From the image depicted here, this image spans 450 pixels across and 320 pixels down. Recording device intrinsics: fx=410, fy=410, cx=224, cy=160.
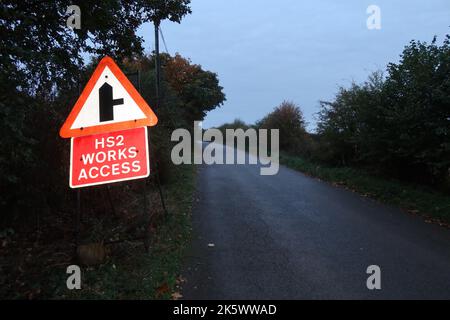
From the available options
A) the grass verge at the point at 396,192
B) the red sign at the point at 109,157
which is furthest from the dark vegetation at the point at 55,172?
the grass verge at the point at 396,192

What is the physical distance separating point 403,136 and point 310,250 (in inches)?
242

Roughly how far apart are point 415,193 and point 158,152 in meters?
6.94

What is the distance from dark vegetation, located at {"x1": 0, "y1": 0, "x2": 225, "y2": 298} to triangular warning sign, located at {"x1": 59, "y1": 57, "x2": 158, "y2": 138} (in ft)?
2.05

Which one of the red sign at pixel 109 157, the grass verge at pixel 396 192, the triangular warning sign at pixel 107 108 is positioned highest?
the triangular warning sign at pixel 107 108

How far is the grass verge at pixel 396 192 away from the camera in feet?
30.4

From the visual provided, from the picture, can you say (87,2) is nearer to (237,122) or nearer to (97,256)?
(97,256)

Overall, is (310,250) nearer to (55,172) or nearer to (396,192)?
(55,172)

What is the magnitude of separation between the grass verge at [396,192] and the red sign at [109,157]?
21.5 ft

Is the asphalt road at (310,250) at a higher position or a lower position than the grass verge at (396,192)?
lower

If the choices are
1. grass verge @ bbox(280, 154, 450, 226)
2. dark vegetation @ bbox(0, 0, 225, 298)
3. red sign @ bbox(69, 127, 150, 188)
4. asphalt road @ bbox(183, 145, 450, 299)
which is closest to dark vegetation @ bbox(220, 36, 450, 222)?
grass verge @ bbox(280, 154, 450, 226)

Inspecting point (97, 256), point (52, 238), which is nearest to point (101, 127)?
point (97, 256)

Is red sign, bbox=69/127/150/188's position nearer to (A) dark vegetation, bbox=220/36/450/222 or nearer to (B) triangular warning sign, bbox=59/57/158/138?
(B) triangular warning sign, bbox=59/57/158/138

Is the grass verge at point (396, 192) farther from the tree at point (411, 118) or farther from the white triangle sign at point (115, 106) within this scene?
the white triangle sign at point (115, 106)

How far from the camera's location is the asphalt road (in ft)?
15.8
